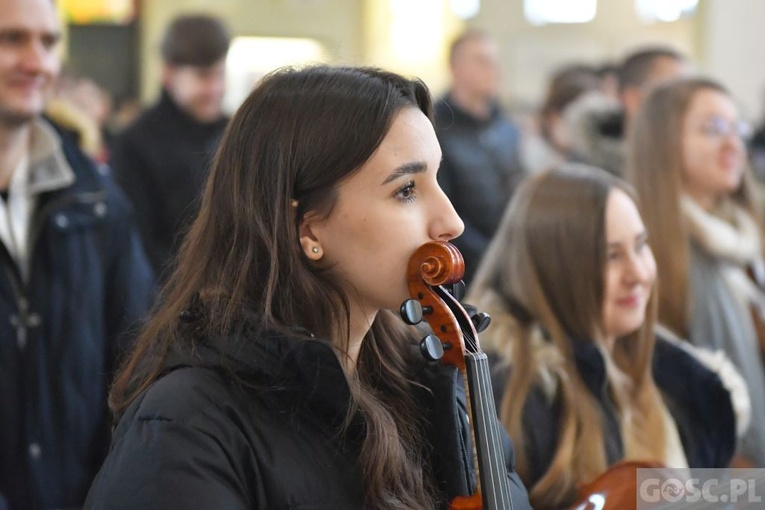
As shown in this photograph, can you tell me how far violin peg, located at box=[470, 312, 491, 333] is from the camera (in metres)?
1.60

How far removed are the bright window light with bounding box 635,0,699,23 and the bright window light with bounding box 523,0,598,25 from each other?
550 millimetres

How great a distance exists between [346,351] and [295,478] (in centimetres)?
27

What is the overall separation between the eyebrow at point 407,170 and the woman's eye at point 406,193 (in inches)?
0.7

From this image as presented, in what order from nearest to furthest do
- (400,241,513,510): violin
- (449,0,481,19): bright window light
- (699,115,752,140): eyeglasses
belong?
(400,241,513,510): violin
(699,115,752,140): eyeglasses
(449,0,481,19): bright window light

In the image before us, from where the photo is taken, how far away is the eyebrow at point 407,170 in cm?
161

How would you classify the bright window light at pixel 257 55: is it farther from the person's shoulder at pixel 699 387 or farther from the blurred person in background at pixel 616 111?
the person's shoulder at pixel 699 387

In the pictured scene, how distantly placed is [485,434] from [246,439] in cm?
33

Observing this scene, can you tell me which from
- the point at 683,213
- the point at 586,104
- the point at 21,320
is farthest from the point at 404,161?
the point at 586,104

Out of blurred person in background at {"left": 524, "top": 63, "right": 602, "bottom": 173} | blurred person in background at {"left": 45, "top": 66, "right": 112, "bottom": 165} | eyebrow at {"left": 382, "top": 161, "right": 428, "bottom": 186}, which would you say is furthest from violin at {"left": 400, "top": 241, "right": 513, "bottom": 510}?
blurred person in background at {"left": 524, "top": 63, "right": 602, "bottom": 173}

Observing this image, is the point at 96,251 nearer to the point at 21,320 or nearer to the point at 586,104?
the point at 21,320

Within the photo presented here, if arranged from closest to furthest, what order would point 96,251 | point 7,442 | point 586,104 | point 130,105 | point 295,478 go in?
point 295,478 → point 7,442 → point 96,251 → point 586,104 → point 130,105

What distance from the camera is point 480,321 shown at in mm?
1614

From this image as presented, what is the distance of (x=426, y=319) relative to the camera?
1564mm

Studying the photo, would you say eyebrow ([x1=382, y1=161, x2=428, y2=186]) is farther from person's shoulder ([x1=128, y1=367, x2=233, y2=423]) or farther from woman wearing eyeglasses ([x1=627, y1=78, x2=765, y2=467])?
woman wearing eyeglasses ([x1=627, y1=78, x2=765, y2=467])
